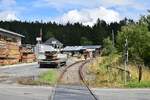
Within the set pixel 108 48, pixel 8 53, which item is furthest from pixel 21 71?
pixel 108 48

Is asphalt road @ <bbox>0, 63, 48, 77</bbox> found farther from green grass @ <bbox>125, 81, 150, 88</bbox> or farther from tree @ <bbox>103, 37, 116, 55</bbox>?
tree @ <bbox>103, 37, 116, 55</bbox>

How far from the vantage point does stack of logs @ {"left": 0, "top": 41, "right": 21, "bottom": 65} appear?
6119 cm

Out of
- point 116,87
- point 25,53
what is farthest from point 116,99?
point 25,53

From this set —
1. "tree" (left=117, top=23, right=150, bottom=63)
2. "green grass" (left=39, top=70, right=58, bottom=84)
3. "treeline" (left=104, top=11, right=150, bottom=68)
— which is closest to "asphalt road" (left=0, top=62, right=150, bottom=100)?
"green grass" (left=39, top=70, right=58, bottom=84)

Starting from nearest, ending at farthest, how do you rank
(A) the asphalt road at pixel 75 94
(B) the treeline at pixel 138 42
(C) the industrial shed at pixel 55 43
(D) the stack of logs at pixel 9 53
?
1. (A) the asphalt road at pixel 75 94
2. (B) the treeline at pixel 138 42
3. (D) the stack of logs at pixel 9 53
4. (C) the industrial shed at pixel 55 43

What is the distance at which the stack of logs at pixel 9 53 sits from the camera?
6119 centimetres

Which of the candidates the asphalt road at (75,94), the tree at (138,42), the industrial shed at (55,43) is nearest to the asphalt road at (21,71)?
the asphalt road at (75,94)

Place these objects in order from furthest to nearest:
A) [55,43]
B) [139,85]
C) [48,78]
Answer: [55,43] < [48,78] < [139,85]

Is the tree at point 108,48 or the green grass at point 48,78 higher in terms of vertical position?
the tree at point 108,48

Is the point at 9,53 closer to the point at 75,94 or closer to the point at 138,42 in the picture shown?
the point at 138,42

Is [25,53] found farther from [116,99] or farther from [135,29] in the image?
[116,99]

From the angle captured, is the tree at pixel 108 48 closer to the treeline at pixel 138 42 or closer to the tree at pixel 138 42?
the treeline at pixel 138 42

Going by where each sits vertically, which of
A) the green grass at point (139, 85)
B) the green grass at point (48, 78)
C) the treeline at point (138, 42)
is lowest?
the green grass at point (48, 78)

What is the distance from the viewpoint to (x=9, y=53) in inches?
2537
